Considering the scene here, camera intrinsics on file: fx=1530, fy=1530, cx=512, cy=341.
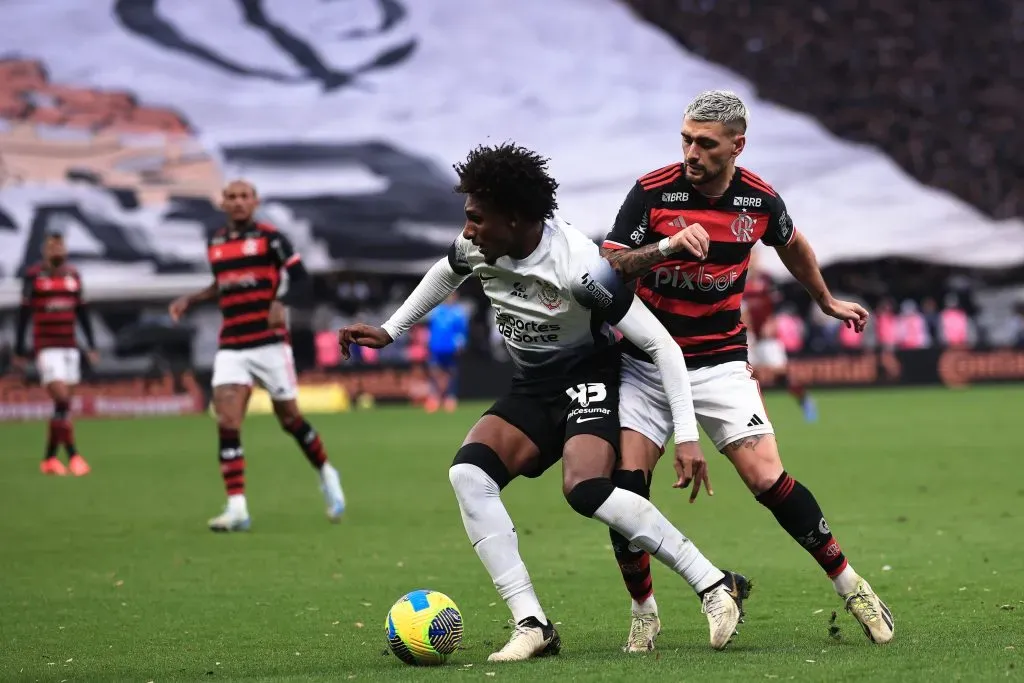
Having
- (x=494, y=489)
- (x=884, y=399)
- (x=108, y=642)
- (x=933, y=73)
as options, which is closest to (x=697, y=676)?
(x=494, y=489)

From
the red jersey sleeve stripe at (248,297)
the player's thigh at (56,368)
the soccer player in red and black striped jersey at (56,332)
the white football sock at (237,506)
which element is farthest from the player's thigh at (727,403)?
the player's thigh at (56,368)

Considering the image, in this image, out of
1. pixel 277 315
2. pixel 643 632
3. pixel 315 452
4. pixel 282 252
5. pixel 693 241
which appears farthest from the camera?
pixel 315 452

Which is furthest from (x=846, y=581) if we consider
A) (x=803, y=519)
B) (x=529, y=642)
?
(x=529, y=642)

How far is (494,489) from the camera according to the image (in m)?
6.56

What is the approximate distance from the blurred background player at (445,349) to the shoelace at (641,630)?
20.9 meters

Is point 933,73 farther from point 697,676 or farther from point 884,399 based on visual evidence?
point 697,676

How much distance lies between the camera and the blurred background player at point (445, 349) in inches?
1108

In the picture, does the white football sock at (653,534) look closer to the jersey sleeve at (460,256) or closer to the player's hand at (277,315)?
the jersey sleeve at (460,256)

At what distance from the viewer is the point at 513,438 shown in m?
6.71

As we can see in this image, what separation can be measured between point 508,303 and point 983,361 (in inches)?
1158

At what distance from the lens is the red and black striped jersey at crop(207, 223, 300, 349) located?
12.0 meters

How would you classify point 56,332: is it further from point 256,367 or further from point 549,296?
point 549,296

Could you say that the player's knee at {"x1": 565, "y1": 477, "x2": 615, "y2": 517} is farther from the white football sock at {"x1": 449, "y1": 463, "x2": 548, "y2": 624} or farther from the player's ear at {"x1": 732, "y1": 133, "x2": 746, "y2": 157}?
the player's ear at {"x1": 732, "y1": 133, "x2": 746, "y2": 157}

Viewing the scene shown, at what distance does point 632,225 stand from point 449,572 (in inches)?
131
